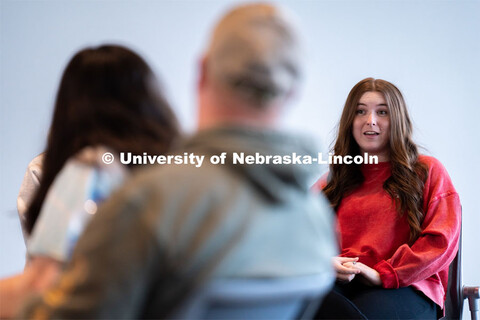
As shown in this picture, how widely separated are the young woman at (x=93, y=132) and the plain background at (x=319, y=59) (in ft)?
5.83

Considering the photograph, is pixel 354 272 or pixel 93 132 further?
pixel 354 272

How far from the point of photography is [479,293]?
6.34 feet

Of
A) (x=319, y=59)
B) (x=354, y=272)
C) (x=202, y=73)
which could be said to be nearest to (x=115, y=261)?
(x=202, y=73)

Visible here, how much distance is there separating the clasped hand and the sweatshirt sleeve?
23 mm

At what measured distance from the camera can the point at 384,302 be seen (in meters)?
1.78

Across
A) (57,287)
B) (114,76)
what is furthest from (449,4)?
(57,287)

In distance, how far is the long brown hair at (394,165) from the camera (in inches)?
76.1

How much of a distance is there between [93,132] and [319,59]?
2247 mm

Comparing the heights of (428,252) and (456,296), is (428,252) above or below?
above

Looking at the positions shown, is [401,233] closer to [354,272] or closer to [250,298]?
[354,272]

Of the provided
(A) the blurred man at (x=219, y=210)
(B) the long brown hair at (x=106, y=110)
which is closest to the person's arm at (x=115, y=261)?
(A) the blurred man at (x=219, y=210)

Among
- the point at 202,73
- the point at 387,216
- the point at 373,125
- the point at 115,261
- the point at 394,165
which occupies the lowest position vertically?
the point at 387,216

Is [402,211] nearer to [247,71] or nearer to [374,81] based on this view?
[374,81]

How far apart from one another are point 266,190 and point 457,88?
9.22 ft
